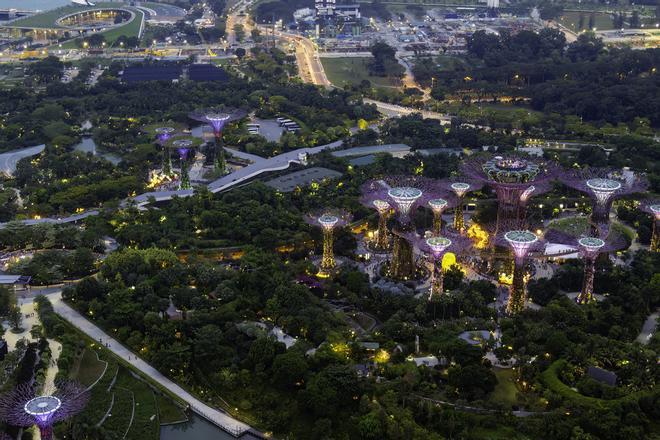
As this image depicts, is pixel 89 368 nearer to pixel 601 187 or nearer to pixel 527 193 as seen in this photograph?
pixel 527 193

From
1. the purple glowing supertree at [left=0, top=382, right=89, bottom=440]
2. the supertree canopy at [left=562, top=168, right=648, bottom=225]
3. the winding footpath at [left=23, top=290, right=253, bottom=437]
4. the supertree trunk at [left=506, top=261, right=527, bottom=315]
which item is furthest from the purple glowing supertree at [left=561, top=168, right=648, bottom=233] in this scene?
the purple glowing supertree at [left=0, top=382, right=89, bottom=440]

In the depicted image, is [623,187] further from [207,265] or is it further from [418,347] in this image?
[207,265]

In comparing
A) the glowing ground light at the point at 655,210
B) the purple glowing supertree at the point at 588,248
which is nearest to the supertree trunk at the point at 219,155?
the purple glowing supertree at the point at 588,248

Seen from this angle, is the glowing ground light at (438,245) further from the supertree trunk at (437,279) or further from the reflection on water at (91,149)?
the reflection on water at (91,149)

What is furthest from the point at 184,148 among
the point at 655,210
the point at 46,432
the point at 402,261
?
the point at 46,432

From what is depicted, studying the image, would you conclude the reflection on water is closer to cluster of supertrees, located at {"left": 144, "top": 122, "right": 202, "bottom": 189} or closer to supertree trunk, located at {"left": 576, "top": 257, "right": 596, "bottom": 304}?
cluster of supertrees, located at {"left": 144, "top": 122, "right": 202, "bottom": 189}
